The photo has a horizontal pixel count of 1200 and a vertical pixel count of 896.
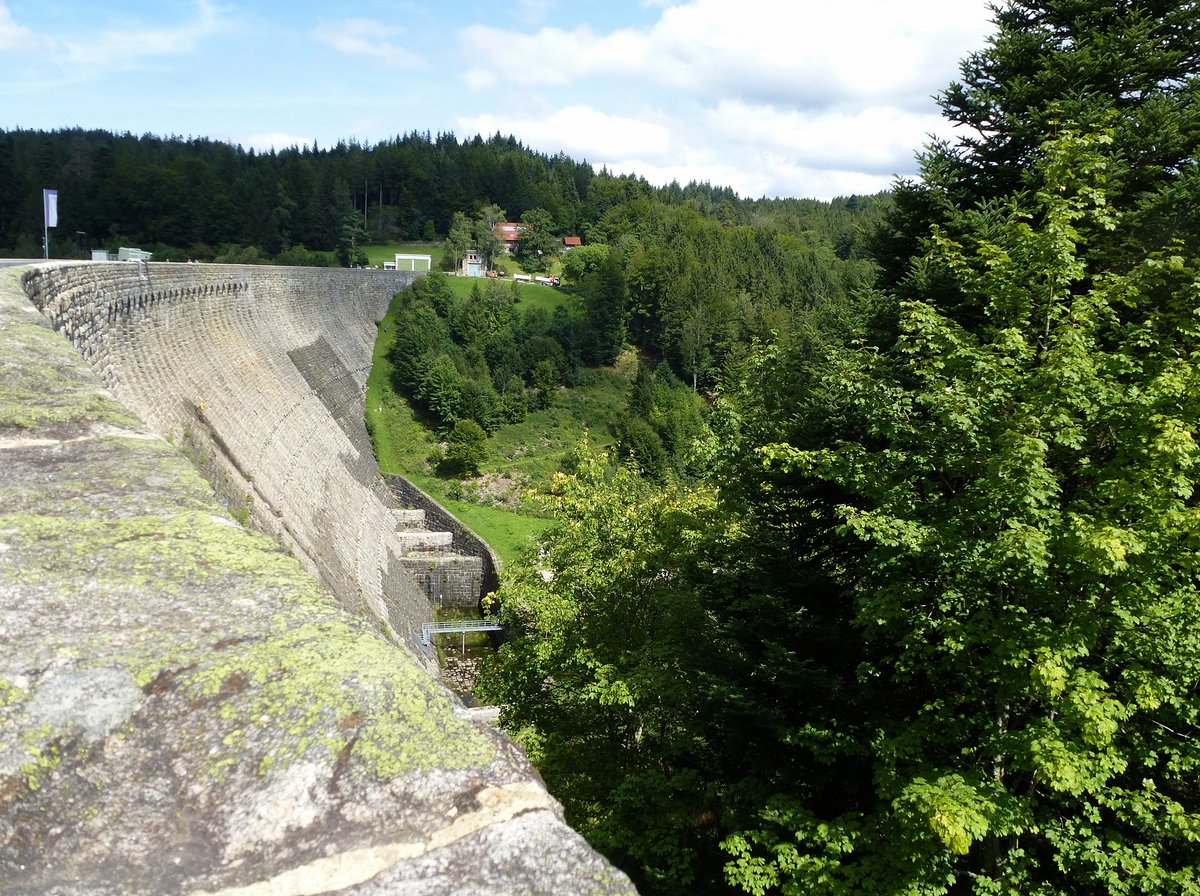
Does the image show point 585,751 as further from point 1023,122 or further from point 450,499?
point 450,499

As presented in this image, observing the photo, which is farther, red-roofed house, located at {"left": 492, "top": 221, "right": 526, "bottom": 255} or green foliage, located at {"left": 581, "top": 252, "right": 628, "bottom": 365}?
red-roofed house, located at {"left": 492, "top": 221, "right": 526, "bottom": 255}

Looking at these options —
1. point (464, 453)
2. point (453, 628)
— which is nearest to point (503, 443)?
point (464, 453)

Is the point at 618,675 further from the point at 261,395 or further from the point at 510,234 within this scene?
the point at 510,234

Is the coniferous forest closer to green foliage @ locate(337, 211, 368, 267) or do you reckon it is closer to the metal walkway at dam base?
the metal walkway at dam base

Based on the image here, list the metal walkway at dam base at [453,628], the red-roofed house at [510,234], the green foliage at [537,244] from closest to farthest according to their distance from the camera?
1. the metal walkway at dam base at [453,628]
2. the green foliage at [537,244]
3. the red-roofed house at [510,234]

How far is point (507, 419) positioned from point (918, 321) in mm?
54303

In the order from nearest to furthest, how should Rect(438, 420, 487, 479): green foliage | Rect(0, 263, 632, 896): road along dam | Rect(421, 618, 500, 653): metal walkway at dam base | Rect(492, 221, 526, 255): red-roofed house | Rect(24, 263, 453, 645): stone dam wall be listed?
Rect(0, 263, 632, 896): road along dam
Rect(24, 263, 453, 645): stone dam wall
Rect(421, 618, 500, 653): metal walkway at dam base
Rect(438, 420, 487, 479): green foliage
Rect(492, 221, 526, 255): red-roofed house

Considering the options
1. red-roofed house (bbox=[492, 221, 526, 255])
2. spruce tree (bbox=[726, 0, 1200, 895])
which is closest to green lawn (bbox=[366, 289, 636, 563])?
spruce tree (bbox=[726, 0, 1200, 895])

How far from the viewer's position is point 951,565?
834 centimetres

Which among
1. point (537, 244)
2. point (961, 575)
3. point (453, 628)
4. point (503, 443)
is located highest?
point (537, 244)

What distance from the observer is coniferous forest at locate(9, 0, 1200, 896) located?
25.3ft

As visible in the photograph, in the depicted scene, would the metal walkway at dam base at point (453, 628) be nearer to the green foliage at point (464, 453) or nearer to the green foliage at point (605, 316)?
the green foliage at point (464, 453)

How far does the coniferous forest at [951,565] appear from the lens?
7699 millimetres

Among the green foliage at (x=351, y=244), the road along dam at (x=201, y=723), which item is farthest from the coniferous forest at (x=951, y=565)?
the green foliage at (x=351, y=244)
